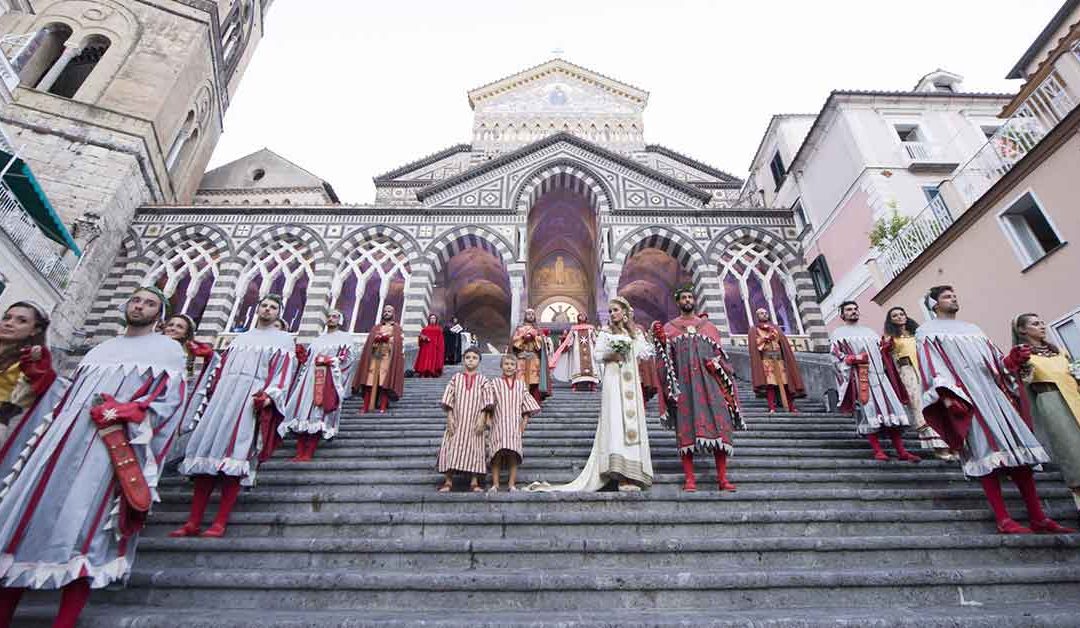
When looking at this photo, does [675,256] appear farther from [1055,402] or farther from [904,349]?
[1055,402]

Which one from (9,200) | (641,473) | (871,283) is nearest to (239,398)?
(641,473)

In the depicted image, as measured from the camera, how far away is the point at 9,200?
1115cm

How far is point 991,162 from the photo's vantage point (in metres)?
9.48

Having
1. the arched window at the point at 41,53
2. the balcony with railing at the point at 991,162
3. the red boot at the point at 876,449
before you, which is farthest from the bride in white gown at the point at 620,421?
the arched window at the point at 41,53

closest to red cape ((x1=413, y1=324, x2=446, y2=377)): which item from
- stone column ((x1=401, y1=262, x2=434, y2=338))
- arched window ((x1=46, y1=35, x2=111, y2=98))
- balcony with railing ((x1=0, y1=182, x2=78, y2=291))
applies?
stone column ((x1=401, y1=262, x2=434, y2=338))

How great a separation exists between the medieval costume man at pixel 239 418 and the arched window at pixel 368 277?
1079 cm

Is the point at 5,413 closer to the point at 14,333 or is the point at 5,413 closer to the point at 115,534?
the point at 14,333

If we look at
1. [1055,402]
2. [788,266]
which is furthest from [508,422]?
[788,266]

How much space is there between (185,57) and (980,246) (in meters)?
23.9

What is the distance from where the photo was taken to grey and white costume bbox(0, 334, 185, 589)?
2455 millimetres

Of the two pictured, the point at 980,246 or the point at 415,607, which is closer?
the point at 415,607

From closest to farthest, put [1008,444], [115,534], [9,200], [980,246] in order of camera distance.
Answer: [115,534], [1008,444], [980,246], [9,200]

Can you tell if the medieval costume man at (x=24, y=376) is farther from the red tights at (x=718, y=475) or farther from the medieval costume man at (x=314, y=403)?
the red tights at (x=718, y=475)

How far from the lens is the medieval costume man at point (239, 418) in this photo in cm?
380
